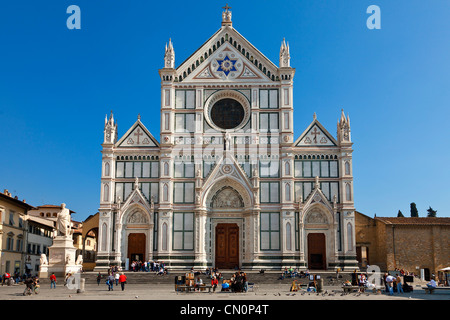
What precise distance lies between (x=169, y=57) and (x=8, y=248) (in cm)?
2369

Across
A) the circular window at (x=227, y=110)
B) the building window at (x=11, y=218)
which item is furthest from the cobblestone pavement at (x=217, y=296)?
the building window at (x=11, y=218)

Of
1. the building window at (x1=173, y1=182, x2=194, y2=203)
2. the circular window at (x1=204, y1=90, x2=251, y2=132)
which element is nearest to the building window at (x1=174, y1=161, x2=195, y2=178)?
the building window at (x1=173, y1=182, x2=194, y2=203)

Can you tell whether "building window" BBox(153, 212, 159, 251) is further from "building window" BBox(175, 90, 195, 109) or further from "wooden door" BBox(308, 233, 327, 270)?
"wooden door" BBox(308, 233, 327, 270)

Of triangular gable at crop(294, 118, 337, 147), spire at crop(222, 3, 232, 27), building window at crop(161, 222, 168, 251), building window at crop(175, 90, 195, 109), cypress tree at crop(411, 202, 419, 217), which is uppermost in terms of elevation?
spire at crop(222, 3, 232, 27)

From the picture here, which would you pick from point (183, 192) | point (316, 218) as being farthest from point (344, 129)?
point (183, 192)

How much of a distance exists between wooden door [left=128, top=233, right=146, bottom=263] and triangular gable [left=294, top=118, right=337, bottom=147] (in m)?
15.5

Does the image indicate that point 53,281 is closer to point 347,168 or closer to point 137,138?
point 137,138

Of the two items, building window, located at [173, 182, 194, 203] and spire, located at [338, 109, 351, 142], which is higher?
spire, located at [338, 109, 351, 142]

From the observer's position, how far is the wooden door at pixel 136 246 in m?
42.7

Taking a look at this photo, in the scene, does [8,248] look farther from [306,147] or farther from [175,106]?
[306,147]

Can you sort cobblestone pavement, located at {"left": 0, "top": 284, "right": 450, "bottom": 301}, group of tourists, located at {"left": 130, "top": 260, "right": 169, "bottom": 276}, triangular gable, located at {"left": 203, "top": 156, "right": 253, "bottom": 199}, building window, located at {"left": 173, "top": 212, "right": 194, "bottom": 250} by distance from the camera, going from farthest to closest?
triangular gable, located at {"left": 203, "top": 156, "right": 253, "bottom": 199}, building window, located at {"left": 173, "top": 212, "right": 194, "bottom": 250}, group of tourists, located at {"left": 130, "top": 260, "right": 169, "bottom": 276}, cobblestone pavement, located at {"left": 0, "top": 284, "right": 450, "bottom": 301}

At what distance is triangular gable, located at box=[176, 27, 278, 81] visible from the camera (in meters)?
44.9

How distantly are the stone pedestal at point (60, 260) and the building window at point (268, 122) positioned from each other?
1847cm

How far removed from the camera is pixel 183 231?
42406 millimetres
